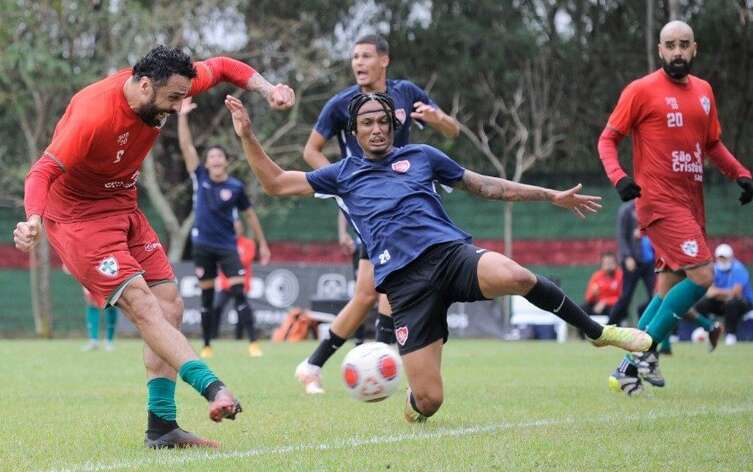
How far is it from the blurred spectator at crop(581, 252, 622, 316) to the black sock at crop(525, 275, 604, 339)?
14.0 meters

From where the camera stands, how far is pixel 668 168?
9375 mm

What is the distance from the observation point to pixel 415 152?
24.5 feet

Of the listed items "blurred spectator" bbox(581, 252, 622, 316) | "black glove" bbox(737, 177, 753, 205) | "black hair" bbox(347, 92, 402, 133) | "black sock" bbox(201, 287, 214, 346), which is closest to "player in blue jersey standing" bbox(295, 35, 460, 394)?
"black hair" bbox(347, 92, 402, 133)

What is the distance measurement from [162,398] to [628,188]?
3.76m

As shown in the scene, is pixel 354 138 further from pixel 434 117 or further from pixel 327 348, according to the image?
pixel 327 348

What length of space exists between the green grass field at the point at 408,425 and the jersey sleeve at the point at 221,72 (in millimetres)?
1960

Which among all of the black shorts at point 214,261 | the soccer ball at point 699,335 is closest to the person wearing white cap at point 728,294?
the soccer ball at point 699,335

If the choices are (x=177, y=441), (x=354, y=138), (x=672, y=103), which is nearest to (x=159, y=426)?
(x=177, y=441)

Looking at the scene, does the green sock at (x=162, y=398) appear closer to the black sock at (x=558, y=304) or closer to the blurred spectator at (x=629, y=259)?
the black sock at (x=558, y=304)

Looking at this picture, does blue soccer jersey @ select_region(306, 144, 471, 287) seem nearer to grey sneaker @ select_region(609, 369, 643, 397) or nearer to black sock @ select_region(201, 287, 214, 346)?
grey sneaker @ select_region(609, 369, 643, 397)

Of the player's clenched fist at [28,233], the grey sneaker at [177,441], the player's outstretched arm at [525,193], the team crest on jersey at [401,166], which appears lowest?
the grey sneaker at [177,441]

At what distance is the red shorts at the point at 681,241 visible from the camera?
919cm

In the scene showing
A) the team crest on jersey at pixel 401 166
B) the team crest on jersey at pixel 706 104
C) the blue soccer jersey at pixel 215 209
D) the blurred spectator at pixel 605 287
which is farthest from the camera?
the blurred spectator at pixel 605 287

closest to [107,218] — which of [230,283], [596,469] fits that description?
[596,469]
